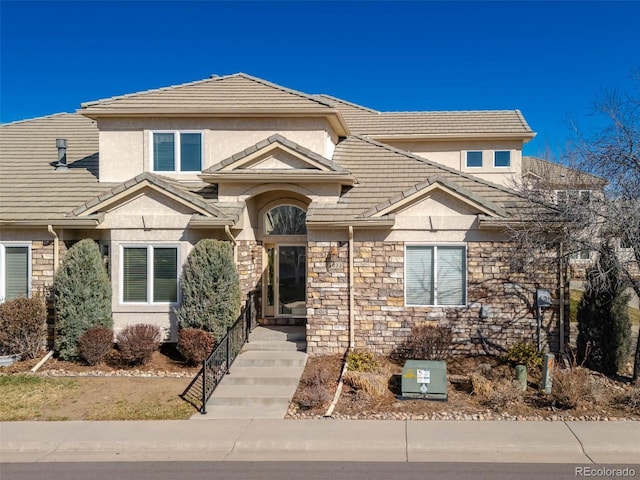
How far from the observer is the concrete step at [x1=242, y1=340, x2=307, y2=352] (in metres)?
12.4

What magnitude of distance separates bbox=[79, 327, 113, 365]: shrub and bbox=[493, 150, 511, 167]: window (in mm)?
14982

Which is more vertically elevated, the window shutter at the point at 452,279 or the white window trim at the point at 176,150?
the white window trim at the point at 176,150

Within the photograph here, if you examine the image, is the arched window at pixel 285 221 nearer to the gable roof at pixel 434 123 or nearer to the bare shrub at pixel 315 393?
the bare shrub at pixel 315 393

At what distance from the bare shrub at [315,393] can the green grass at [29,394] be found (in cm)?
459

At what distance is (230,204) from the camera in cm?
1315

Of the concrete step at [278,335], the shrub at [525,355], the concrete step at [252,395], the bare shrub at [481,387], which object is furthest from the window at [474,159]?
the concrete step at [252,395]

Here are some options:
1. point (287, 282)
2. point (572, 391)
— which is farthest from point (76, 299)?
point (572, 391)

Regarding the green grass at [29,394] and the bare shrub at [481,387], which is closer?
the green grass at [29,394]

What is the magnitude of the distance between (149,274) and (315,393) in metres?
5.45

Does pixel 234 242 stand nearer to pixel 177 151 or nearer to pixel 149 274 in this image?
pixel 149 274

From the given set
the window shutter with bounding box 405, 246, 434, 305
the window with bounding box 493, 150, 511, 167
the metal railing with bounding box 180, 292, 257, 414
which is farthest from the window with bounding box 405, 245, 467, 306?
the window with bounding box 493, 150, 511, 167

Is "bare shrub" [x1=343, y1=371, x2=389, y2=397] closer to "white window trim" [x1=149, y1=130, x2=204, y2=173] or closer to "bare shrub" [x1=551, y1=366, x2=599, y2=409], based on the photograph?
"bare shrub" [x1=551, y1=366, x2=599, y2=409]

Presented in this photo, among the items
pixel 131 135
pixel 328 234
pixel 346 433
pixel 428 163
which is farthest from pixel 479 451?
Answer: pixel 131 135

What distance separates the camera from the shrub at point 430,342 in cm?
1183
